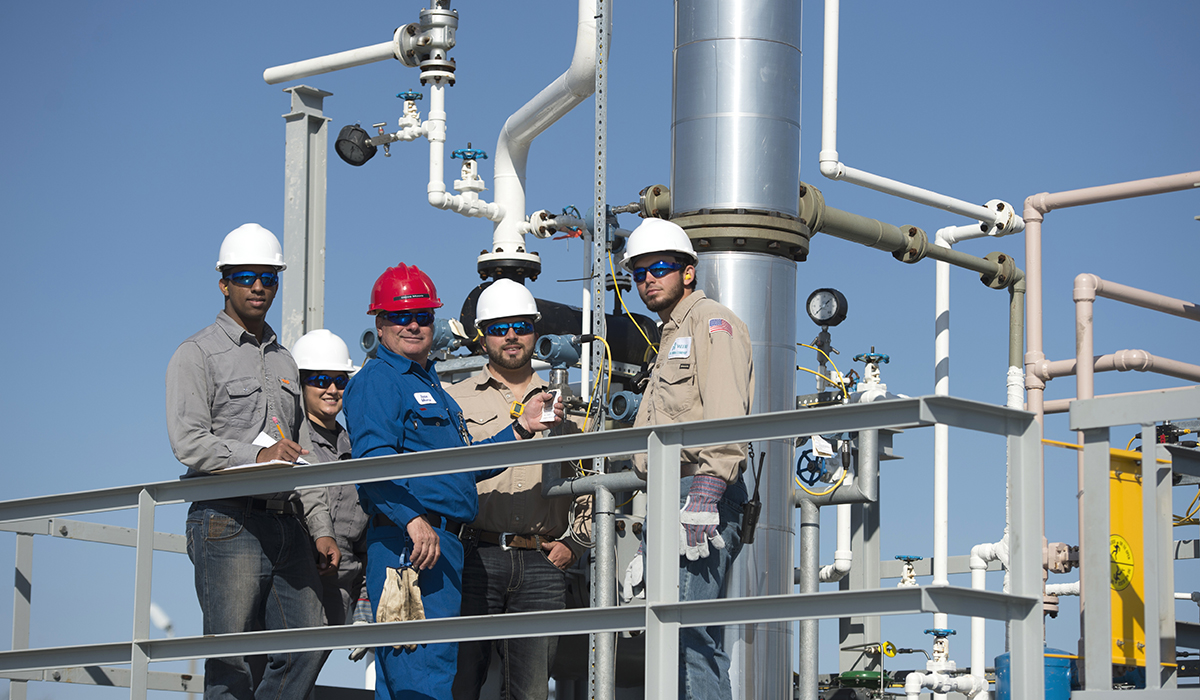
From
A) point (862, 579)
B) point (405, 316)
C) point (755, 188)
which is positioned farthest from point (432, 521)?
point (862, 579)

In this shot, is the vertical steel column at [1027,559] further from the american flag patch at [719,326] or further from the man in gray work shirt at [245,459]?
the man in gray work shirt at [245,459]

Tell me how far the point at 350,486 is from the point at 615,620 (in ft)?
7.43

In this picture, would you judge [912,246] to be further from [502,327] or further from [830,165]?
[502,327]

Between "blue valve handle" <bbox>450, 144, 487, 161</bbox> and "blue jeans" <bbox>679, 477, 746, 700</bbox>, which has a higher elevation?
"blue valve handle" <bbox>450, 144, 487, 161</bbox>

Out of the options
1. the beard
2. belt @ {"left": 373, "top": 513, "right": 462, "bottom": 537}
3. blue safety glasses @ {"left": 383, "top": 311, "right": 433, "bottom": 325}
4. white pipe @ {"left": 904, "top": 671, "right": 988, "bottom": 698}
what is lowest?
white pipe @ {"left": 904, "top": 671, "right": 988, "bottom": 698}

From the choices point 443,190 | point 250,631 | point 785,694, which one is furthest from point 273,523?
point 443,190

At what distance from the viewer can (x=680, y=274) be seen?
598cm

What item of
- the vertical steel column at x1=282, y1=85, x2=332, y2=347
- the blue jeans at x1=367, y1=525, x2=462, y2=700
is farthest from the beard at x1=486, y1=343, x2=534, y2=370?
the vertical steel column at x1=282, y1=85, x2=332, y2=347

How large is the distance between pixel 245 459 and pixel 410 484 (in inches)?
25.1

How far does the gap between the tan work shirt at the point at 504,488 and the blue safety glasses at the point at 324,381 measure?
0.54 m

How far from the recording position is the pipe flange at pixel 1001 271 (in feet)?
36.7

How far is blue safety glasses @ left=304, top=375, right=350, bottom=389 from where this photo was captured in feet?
22.1

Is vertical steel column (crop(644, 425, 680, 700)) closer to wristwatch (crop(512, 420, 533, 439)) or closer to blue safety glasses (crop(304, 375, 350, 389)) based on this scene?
wristwatch (crop(512, 420, 533, 439))

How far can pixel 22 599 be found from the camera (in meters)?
6.44
